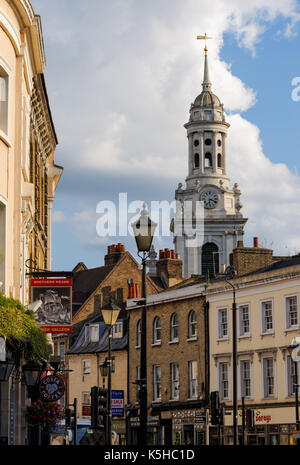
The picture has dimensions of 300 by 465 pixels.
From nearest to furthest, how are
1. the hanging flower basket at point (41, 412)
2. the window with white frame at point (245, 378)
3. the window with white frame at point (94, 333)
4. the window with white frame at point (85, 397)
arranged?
the hanging flower basket at point (41, 412) < the window with white frame at point (245, 378) < the window with white frame at point (85, 397) < the window with white frame at point (94, 333)

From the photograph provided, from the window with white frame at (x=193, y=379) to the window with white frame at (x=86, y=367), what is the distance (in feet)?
48.0

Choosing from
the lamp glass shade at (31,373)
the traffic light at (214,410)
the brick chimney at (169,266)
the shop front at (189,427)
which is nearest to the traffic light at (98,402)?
the lamp glass shade at (31,373)

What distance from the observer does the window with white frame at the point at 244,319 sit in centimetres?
5588

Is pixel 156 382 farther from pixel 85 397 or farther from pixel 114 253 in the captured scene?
pixel 114 253

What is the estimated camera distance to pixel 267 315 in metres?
54.6

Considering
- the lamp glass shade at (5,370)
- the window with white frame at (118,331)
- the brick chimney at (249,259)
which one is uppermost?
the brick chimney at (249,259)

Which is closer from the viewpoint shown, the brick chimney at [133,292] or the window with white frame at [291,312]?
the window with white frame at [291,312]

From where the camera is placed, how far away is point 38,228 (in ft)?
128

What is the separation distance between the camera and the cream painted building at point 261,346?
52469 mm

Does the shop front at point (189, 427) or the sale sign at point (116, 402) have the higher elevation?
the sale sign at point (116, 402)

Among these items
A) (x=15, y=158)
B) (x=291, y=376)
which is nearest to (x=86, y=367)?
(x=291, y=376)

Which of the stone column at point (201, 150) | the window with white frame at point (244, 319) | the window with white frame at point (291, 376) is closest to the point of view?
the window with white frame at point (291, 376)

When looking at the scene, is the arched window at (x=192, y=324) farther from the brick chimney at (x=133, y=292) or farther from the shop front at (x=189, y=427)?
the brick chimney at (x=133, y=292)
